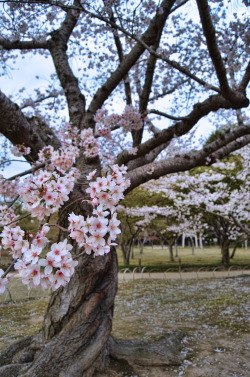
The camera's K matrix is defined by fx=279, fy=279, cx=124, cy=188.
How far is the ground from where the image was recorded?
3.59 metres

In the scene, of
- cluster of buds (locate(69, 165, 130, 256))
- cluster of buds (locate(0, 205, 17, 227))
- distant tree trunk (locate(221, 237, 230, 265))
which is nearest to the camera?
cluster of buds (locate(69, 165, 130, 256))

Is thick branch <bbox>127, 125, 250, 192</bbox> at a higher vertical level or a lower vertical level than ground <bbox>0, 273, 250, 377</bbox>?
higher

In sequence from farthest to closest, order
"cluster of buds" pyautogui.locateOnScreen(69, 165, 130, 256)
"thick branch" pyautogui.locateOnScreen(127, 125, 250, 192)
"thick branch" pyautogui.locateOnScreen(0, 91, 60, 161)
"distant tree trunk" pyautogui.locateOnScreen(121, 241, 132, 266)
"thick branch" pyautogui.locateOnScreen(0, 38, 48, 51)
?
"distant tree trunk" pyautogui.locateOnScreen(121, 241, 132, 266)
"thick branch" pyautogui.locateOnScreen(0, 38, 48, 51)
"thick branch" pyautogui.locateOnScreen(127, 125, 250, 192)
"thick branch" pyautogui.locateOnScreen(0, 91, 60, 161)
"cluster of buds" pyautogui.locateOnScreen(69, 165, 130, 256)

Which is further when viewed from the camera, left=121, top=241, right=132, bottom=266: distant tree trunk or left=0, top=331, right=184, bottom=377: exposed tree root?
left=121, top=241, right=132, bottom=266: distant tree trunk

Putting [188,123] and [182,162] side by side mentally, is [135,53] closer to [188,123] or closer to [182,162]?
[188,123]

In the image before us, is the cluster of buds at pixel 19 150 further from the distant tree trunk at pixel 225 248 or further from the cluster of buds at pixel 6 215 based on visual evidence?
the distant tree trunk at pixel 225 248

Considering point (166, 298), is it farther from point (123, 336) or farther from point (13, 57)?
point (13, 57)

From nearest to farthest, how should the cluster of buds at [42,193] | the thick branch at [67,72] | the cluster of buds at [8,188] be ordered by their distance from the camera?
the cluster of buds at [42,193] < the cluster of buds at [8,188] < the thick branch at [67,72]

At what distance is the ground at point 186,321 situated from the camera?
3590 millimetres

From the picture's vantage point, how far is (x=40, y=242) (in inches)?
58.8

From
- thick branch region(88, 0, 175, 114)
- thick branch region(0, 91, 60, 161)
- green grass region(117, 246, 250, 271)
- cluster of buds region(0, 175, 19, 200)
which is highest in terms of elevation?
thick branch region(88, 0, 175, 114)

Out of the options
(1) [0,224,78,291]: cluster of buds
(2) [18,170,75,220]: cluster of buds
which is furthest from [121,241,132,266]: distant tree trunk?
(1) [0,224,78,291]: cluster of buds

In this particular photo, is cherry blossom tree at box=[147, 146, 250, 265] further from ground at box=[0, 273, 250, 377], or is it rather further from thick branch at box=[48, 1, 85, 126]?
thick branch at box=[48, 1, 85, 126]

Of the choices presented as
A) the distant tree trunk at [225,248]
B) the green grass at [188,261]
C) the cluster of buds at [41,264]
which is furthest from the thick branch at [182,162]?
the distant tree trunk at [225,248]
